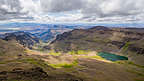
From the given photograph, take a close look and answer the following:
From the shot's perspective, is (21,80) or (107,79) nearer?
(21,80)

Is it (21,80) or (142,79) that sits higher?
(21,80)

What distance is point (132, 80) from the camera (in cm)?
16038

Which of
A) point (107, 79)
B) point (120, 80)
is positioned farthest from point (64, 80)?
point (120, 80)

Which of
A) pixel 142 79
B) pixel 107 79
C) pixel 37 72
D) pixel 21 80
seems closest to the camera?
pixel 21 80

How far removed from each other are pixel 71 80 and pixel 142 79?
103446 millimetres

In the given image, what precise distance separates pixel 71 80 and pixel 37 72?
3961 centimetres

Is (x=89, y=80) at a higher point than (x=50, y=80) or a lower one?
lower

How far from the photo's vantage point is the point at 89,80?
13800 cm

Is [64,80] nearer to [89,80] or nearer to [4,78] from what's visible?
[89,80]

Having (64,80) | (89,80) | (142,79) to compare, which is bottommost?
(142,79)

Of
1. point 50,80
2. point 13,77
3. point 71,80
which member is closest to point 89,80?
point 71,80

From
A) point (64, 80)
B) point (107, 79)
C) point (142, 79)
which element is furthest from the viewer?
point (142, 79)

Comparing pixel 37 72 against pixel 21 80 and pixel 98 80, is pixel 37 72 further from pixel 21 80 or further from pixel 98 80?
pixel 98 80

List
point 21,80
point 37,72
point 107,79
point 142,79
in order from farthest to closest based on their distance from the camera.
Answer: point 142,79, point 107,79, point 37,72, point 21,80
